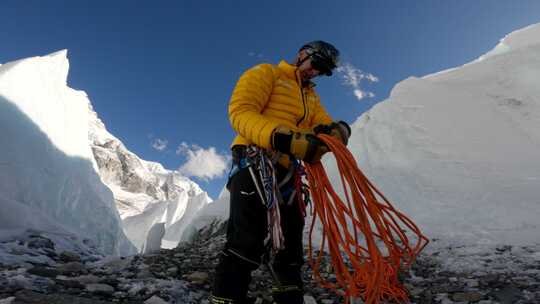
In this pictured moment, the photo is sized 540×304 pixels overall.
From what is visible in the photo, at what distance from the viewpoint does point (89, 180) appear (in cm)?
2077

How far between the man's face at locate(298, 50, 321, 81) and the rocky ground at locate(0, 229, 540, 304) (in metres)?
2.43

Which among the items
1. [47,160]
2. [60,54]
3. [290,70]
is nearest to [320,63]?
[290,70]

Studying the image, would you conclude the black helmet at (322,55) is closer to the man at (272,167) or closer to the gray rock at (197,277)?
the man at (272,167)

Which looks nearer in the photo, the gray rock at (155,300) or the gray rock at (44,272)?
the gray rock at (155,300)

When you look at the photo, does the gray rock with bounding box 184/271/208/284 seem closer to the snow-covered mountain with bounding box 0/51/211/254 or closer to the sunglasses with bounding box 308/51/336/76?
the sunglasses with bounding box 308/51/336/76

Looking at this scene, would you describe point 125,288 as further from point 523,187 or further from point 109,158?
point 109,158

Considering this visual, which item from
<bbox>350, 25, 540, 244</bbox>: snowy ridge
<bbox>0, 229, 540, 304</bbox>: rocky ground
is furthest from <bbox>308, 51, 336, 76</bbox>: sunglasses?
<bbox>350, 25, 540, 244</bbox>: snowy ridge

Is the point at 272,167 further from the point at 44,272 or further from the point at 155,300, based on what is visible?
the point at 44,272

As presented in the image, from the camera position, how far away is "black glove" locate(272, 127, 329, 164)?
6.02 ft

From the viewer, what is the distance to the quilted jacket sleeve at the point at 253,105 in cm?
190

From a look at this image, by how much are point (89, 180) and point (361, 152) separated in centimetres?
1647

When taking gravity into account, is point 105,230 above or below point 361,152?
below

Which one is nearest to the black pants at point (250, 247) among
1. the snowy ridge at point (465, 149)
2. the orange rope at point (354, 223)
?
the orange rope at point (354, 223)

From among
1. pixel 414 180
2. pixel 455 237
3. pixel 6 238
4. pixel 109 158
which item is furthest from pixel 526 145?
pixel 109 158
